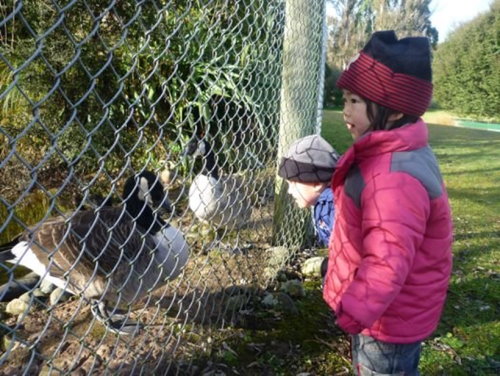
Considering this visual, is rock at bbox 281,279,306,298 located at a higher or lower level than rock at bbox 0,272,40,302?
higher

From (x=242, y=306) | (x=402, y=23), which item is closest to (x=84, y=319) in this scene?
(x=242, y=306)

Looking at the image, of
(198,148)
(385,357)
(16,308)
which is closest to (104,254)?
(16,308)

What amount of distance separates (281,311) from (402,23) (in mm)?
26966

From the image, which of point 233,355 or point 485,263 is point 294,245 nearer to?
point 233,355

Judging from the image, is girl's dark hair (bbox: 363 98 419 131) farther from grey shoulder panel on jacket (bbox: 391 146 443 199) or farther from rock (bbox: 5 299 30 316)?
rock (bbox: 5 299 30 316)

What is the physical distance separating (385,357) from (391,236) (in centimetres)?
66

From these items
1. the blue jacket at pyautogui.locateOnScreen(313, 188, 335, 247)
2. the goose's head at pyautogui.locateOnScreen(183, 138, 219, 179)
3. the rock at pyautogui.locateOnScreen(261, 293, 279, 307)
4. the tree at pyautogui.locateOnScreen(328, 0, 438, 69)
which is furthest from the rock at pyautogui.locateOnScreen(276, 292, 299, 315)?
the tree at pyautogui.locateOnScreen(328, 0, 438, 69)

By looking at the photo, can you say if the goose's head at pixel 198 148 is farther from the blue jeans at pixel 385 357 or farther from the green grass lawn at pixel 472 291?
the green grass lawn at pixel 472 291

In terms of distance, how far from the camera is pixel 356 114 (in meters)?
1.66

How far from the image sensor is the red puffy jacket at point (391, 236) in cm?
139

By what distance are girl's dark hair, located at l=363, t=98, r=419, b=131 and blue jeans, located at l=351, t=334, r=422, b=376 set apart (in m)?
0.85

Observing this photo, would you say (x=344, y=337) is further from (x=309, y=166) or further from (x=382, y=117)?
(x=382, y=117)

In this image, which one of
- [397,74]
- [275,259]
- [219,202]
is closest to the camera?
[397,74]

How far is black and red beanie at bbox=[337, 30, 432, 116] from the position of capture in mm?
1533
